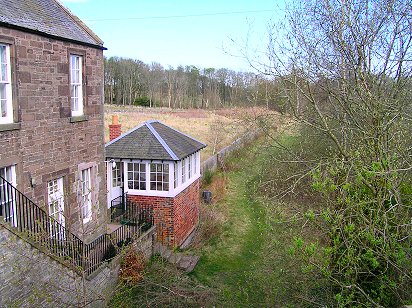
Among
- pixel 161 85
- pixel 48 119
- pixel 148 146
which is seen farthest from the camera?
pixel 161 85

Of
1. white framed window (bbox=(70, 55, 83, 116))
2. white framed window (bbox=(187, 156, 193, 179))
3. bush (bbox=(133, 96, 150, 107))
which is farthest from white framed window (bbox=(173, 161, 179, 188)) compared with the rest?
bush (bbox=(133, 96, 150, 107))

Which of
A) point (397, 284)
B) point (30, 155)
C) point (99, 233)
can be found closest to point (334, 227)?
point (397, 284)

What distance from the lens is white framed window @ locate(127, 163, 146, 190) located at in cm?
1647

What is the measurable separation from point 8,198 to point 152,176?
23.7 feet

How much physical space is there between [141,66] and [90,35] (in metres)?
77.5

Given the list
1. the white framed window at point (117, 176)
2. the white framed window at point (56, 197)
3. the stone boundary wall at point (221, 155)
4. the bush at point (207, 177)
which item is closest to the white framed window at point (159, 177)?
the white framed window at point (117, 176)

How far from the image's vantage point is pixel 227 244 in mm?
18281

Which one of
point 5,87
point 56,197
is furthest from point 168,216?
point 5,87

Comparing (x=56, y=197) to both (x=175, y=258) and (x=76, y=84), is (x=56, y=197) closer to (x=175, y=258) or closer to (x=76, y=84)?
(x=76, y=84)

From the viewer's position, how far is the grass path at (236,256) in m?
12.9

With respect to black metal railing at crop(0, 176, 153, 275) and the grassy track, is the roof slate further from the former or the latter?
the grassy track

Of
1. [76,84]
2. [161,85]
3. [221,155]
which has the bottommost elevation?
[221,155]

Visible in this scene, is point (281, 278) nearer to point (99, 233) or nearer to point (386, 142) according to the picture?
point (386, 142)

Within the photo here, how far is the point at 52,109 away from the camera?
37.2 ft
